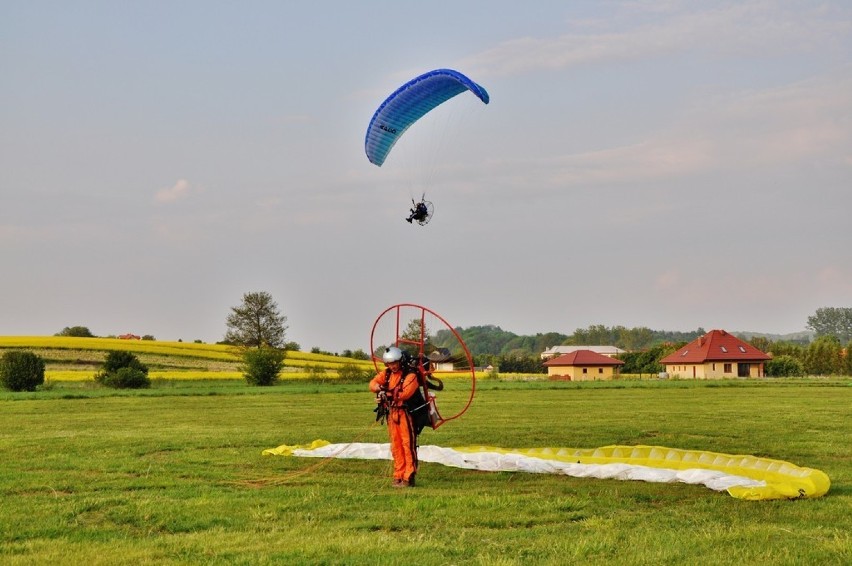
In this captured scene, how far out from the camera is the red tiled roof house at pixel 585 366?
8425cm

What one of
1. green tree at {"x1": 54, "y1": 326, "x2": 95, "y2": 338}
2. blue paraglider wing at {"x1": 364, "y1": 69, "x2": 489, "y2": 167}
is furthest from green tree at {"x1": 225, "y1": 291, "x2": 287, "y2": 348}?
blue paraglider wing at {"x1": 364, "y1": 69, "x2": 489, "y2": 167}

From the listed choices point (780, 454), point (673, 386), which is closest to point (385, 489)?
point (780, 454)

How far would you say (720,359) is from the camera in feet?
245

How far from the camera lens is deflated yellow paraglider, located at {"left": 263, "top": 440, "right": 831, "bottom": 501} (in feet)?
35.2

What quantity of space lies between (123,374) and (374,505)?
117 ft

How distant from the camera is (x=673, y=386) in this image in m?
44.5

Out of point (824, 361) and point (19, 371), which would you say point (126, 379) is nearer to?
point (19, 371)

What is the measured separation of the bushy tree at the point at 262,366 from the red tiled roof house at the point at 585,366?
127 ft

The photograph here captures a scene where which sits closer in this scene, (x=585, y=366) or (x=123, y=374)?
(x=123, y=374)

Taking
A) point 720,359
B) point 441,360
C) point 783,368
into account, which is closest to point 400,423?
point 441,360

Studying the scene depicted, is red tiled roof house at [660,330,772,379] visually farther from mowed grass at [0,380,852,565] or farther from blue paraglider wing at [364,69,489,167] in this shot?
blue paraglider wing at [364,69,489,167]

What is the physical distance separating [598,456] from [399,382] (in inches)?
130

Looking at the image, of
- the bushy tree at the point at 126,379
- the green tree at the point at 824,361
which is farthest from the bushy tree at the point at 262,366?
the green tree at the point at 824,361

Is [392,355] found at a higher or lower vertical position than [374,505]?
higher
